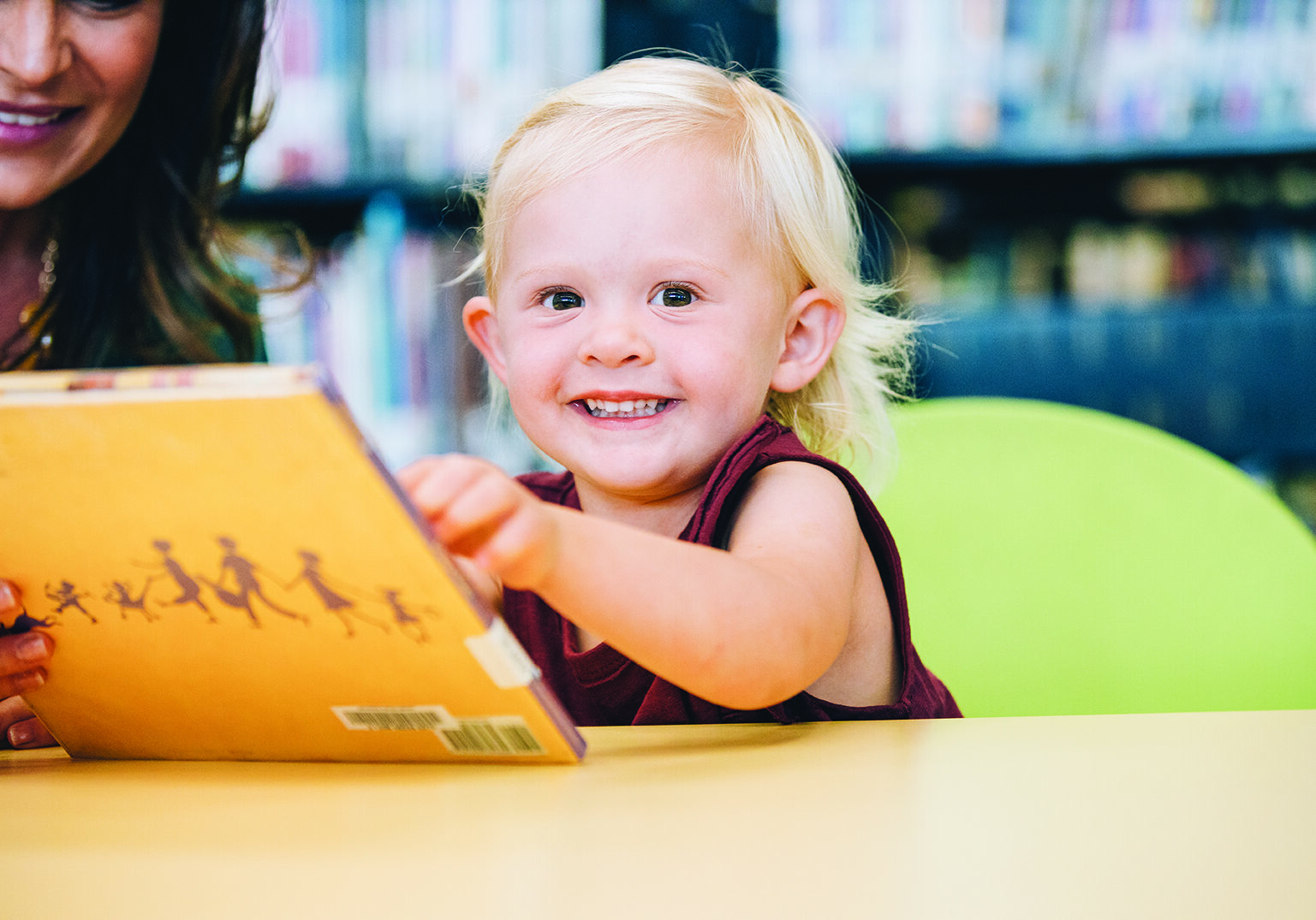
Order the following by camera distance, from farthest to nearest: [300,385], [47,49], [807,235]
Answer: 1. [47,49]
2. [807,235]
3. [300,385]

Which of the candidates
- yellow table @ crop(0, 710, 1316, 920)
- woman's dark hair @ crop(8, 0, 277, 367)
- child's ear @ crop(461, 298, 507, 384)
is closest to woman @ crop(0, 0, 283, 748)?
woman's dark hair @ crop(8, 0, 277, 367)

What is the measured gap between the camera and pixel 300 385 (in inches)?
14.8

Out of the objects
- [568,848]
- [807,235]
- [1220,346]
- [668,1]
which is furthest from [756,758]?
[1220,346]

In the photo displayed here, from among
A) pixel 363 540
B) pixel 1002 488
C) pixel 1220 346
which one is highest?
pixel 363 540

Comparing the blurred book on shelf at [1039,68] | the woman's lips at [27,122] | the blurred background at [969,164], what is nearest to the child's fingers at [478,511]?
the woman's lips at [27,122]

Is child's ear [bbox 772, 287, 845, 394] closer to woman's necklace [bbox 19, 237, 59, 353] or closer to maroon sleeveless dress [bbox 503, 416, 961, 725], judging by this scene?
maroon sleeveless dress [bbox 503, 416, 961, 725]

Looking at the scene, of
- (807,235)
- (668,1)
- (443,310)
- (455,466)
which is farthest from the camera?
(443,310)

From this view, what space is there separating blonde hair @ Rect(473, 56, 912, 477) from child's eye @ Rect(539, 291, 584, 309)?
0.08m

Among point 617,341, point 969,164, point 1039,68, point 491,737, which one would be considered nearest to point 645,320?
point 617,341

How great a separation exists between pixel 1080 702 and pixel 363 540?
26.3 inches

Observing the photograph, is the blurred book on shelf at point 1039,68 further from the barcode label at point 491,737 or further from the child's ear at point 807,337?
the barcode label at point 491,737

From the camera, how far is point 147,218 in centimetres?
135

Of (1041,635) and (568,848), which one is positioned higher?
(568,848)

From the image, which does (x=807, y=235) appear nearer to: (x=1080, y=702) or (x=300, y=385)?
(x=1080, y=702)
